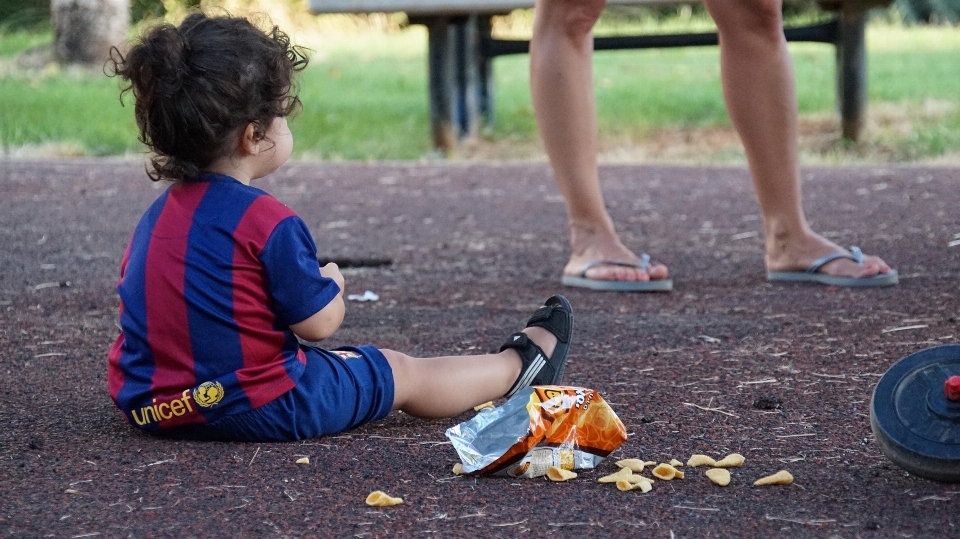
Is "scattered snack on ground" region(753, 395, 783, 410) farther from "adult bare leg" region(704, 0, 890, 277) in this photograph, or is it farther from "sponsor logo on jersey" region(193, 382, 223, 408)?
"adult bare leg" region(704, 0, 890, 277)

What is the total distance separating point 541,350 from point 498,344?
0.47 meters

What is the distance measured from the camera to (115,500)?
1905 millimetres

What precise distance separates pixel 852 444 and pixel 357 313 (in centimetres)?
162

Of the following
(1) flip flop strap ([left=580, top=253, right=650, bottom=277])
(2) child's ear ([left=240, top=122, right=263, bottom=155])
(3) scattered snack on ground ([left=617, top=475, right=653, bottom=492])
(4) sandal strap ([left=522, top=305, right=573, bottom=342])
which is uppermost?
(2) child's ear ([left=240, top=122, right=263, bottom=155])

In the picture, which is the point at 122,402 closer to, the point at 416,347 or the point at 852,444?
the point at 416,347

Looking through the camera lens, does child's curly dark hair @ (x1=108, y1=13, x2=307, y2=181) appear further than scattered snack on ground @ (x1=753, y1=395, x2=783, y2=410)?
No

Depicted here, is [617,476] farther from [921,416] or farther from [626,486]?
[921,416]

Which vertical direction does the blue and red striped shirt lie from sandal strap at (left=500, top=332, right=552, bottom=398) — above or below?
above

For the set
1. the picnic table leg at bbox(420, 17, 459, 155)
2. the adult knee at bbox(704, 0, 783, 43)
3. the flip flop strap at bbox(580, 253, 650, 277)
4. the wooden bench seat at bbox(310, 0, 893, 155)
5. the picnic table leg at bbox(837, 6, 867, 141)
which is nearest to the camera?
the adult knee at bbox(704, 0, 783, 43)

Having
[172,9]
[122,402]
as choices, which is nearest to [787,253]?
[122,402]

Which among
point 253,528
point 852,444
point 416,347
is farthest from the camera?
point 416,347

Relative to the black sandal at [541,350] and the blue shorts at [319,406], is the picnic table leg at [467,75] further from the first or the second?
the blue shorts at [319,406]

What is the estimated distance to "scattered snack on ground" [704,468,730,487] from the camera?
195 centimetres

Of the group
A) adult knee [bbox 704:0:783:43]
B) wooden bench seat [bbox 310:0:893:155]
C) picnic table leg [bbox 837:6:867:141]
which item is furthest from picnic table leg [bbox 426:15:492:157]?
adult knee [bbox 704:0:783:43]
